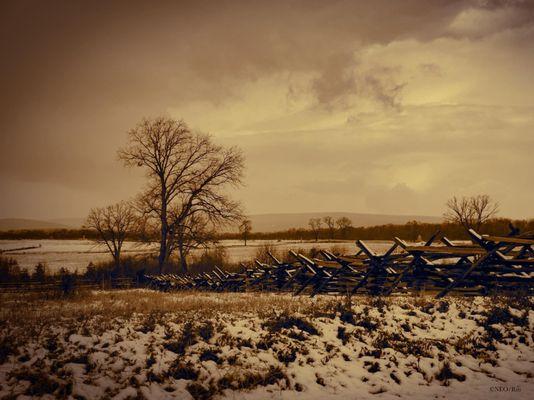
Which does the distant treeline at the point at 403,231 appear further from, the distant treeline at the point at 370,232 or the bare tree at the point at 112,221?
the bare tree at the point at 112,221

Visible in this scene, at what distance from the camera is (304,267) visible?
12.3 meters

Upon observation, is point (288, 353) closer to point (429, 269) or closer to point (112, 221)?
point (429, 269)

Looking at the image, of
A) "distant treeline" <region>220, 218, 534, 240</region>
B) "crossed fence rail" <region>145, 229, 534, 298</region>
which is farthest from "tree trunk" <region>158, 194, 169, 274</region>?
"crossed fence rail" <region>145, 229, 534, 298</region>

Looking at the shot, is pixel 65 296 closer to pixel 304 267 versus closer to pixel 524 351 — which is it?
pixel 304 267

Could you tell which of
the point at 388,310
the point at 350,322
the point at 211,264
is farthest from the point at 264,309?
the point at 211,264

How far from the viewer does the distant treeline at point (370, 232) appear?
46062 millimetres

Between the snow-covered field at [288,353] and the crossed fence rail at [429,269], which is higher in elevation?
the crossed fence rail at [429,269]

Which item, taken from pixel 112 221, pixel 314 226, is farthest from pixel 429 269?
pixel 314 226

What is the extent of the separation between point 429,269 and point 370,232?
5367 cm

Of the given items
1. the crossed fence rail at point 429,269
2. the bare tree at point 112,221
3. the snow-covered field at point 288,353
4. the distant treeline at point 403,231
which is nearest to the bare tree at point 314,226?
the distant treeline at point 403,231

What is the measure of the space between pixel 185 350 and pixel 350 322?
3227mm

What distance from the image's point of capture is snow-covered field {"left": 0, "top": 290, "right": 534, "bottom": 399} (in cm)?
466

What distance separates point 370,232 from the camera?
6075 centimetres

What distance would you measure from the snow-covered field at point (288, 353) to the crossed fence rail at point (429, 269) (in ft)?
3.81
